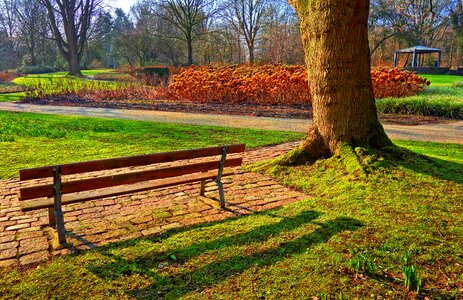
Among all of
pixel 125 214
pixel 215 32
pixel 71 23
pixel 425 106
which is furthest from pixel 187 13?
pixel 125 214

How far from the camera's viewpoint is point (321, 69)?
18.5ft

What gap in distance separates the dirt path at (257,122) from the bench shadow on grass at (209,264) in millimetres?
6289

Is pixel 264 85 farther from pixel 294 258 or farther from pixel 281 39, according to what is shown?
pixel 281 39

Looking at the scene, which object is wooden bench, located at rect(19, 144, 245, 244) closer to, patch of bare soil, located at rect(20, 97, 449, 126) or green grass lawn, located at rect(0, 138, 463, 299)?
green grass lawn, located at rect(0, 138, 463, 299)

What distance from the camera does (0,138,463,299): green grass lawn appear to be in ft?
9.36

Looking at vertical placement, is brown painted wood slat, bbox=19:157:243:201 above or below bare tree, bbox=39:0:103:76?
below

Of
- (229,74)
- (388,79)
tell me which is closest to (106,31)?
(229,74)

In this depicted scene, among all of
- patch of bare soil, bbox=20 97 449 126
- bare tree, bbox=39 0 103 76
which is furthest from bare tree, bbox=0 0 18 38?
patch of bare soil, bbox=20 97 449 126

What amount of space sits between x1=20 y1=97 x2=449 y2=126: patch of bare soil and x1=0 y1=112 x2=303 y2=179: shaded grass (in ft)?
10.9

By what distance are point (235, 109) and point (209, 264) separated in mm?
11509

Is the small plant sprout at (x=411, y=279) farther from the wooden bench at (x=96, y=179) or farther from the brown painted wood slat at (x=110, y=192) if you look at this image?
the brown painted wood slat at (x=110, y=192)

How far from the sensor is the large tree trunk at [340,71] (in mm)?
5391

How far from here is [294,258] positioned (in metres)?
3.30

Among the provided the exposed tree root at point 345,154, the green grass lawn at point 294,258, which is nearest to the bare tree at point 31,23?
the exposed tree root at point 345,154
